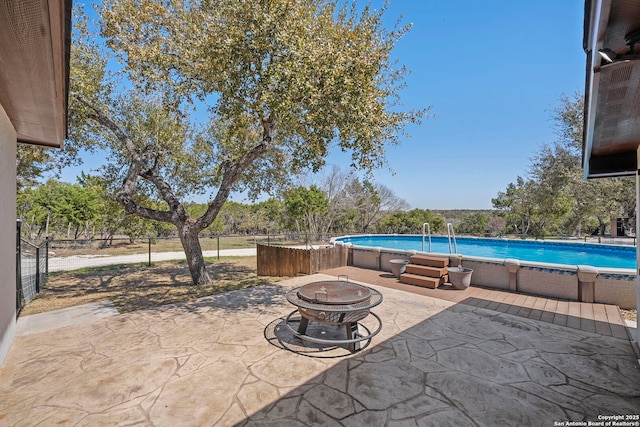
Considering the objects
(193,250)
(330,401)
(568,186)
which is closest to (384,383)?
(330,401)

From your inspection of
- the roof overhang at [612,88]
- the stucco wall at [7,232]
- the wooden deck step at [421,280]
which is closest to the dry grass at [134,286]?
the stucco wall at [7,232]

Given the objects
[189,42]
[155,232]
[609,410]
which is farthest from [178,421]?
[155,232]

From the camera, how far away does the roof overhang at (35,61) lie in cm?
201

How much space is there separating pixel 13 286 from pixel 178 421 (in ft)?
13.3

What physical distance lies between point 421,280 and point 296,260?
152 inches

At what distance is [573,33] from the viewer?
7035 mm

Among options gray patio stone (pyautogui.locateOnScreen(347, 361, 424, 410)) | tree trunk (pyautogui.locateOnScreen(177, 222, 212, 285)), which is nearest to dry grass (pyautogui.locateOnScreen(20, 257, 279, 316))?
tree trunk (pyautogui.locateOnScreen(177, 222, 212, 285))

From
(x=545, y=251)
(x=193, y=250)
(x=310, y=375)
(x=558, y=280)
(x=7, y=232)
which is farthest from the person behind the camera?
(x=545, y=251)

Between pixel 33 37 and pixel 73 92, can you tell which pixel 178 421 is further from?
pixel 73 92

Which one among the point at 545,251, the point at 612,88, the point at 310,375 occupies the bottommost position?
the point at 310,375

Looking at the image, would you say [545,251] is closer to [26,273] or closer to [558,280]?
[558,280]

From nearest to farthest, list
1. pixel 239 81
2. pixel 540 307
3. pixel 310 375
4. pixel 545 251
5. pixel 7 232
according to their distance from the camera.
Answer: pixel 310 375
pixel 7 232
pixel 239 81
pixel 540 307
pixel 545 251

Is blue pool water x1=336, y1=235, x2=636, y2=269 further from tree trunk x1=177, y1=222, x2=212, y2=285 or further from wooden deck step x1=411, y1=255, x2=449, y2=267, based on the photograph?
tree trunk x1=177, y1=222, x2=212, y2=285

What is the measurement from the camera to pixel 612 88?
8.38 feet
